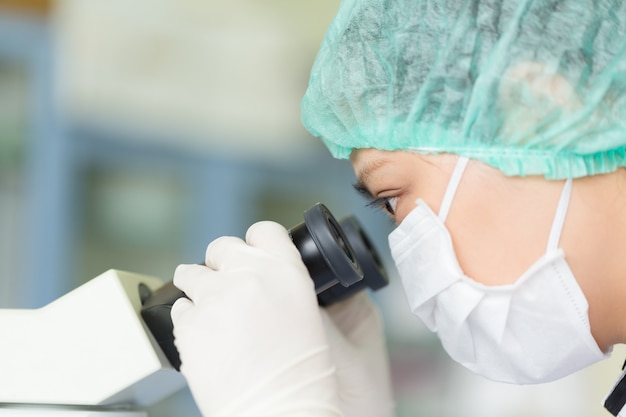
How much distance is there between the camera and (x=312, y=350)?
2.69ft

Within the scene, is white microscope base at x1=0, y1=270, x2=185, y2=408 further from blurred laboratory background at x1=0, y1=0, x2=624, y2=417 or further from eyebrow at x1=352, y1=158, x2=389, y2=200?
blurred laboratory background at x1=0, y1=0, x2=624, y2=417

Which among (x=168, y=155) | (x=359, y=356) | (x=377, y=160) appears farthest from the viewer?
(x=168, y=155)

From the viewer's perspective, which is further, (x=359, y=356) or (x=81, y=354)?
(x=359, y=356)

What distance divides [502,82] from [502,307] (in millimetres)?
283

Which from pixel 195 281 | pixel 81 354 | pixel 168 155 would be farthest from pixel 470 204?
pixel 168 155

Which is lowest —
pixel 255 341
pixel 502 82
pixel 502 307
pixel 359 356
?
pixel 359 356

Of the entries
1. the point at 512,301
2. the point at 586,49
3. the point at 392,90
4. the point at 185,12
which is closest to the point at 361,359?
the point at 512,301

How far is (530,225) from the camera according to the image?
0.89m

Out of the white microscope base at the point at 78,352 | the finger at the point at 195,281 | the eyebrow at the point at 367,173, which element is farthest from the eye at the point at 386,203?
the white microscope base at the point at 78,352

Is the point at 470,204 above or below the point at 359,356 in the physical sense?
above

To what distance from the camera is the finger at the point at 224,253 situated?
34.1 inches

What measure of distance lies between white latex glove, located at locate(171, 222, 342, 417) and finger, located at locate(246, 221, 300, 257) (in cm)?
2

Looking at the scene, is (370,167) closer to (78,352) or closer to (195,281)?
(195,281)

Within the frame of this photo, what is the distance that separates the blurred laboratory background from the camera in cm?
205
